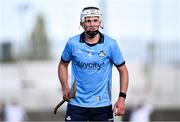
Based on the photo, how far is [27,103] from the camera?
29672 millimetres

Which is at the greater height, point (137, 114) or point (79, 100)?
point (79, 100)

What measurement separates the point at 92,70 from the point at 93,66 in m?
0.04

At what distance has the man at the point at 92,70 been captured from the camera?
8.41 metres

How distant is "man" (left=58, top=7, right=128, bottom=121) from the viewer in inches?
331

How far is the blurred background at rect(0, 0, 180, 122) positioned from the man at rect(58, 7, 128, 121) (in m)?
19.8

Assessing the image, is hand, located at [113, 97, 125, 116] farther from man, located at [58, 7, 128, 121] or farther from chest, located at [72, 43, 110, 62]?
chest, located at [72, 43, 110, 62]

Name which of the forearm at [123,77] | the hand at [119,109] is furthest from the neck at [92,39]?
the hand at [119,109]

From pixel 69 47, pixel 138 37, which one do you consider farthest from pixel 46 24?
pixel 69 47

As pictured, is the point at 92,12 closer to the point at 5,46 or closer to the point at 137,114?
the point at 137,114

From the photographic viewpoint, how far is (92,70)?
8.44 metres

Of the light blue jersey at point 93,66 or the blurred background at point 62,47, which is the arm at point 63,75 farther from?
the blurred background at point 62,47

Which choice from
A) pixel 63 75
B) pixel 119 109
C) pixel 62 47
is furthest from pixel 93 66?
pixel 62 47

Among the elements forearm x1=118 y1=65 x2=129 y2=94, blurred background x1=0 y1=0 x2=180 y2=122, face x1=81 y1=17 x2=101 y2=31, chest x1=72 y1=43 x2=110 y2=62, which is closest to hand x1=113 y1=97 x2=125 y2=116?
forearm x1=118 y1=65 x2=129 y2=94

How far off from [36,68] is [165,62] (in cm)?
513
